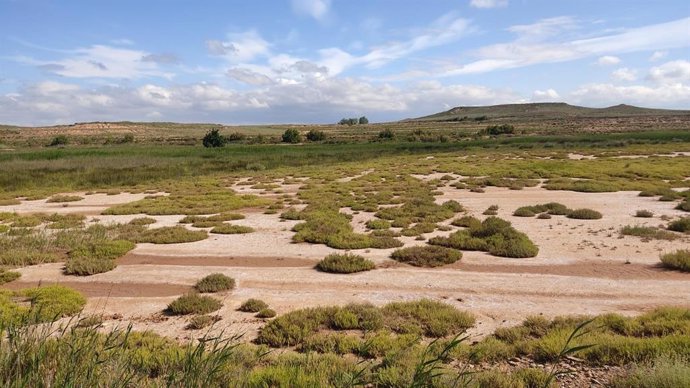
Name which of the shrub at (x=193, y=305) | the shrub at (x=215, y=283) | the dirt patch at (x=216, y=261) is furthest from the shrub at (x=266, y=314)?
the dirt patch at (x=216, y=261)

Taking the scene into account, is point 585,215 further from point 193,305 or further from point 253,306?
point 193,305

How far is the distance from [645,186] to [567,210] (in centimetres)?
1157

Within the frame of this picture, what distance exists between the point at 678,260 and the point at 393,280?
25.0ft

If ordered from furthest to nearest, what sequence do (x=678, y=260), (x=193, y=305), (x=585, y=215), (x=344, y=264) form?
(x=585, y=215) < (x=344, y=264) < (x=678, y=260) < (x=193, y=305)

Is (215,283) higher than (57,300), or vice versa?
(57,300)

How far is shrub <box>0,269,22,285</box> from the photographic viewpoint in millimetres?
11623

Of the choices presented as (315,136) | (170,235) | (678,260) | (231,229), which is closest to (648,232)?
(678,260)

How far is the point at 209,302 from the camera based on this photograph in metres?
9.77

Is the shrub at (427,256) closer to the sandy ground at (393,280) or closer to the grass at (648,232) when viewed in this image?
the sandy ground at (393,280)

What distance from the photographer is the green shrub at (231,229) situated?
1794cm

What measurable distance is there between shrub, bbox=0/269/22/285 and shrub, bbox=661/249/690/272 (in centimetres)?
1748

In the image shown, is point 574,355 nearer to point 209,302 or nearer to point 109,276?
point 209,302

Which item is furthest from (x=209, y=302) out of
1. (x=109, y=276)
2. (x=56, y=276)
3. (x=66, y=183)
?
(x=66, y=183)

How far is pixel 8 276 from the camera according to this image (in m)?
11.8
